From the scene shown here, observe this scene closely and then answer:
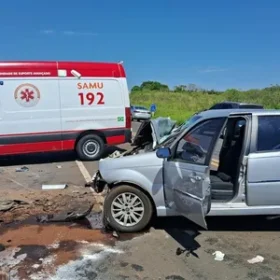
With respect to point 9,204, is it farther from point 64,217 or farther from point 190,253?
point 190,253

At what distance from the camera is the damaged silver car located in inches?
185

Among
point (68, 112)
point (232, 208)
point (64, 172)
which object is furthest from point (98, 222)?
point (68, 112)

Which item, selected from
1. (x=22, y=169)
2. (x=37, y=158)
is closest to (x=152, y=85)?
(x=37, y=158)

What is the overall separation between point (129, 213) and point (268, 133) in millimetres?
2036

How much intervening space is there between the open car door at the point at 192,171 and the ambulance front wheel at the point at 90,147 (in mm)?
6162

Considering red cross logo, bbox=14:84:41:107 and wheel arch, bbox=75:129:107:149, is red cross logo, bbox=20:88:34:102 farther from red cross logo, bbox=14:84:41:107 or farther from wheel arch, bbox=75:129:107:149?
wheel arch, bbox=75:129:107:149

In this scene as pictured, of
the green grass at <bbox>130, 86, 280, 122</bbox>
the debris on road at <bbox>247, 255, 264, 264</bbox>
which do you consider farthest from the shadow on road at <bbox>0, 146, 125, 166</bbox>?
the green grass at <bbox>130, 86, 280, 122</bbox>

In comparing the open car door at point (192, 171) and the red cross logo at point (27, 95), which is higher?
the red cross logo at point (27, 95)

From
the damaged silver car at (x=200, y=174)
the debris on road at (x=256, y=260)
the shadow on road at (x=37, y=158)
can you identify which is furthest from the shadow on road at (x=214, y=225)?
the shadow on road at (x=37, y=158)

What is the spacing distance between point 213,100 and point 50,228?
3817 centimetres

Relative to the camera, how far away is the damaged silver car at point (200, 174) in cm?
471

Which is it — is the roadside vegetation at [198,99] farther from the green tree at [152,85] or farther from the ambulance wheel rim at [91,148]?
the green tree at [152,85]

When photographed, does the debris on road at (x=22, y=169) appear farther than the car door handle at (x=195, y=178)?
Yes

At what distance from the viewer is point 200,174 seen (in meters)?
4.52
